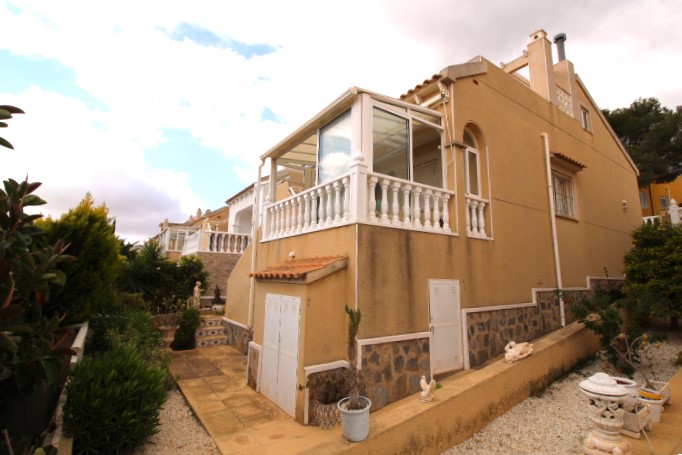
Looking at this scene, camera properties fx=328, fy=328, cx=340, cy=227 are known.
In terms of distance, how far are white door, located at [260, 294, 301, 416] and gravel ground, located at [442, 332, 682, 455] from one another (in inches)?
97.3

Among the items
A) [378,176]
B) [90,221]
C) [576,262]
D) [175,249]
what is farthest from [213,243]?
[576,262]

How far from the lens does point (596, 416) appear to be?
425 centimetres

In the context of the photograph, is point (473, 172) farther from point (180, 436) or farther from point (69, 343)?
point (69, 343)

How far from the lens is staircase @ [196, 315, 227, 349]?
951 cm

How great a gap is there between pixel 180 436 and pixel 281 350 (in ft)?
5.76

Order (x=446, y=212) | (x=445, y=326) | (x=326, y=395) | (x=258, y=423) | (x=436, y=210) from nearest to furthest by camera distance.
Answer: (x=258, y=423) → (x=326, y=395) → (x=445, y=326) → (x=436, y=210) → (x=446, y=212)

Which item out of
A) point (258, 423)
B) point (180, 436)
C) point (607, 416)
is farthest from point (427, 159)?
point (180, 436)

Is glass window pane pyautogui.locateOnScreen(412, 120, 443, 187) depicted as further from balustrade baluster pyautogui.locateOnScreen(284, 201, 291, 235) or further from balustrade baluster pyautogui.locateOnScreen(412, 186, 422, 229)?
balustrade baluster pyautogui.locateOnScreen(284, 201, 291, 235)

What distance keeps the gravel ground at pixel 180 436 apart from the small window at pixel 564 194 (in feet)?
35.6

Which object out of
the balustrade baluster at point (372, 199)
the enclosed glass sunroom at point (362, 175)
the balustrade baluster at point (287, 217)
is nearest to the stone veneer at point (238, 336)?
the enclosed glass sunroom at point (362, 175)

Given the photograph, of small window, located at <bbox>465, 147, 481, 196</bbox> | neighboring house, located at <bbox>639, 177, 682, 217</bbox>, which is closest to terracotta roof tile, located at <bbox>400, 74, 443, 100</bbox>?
small window, located at <bbox>465, 147, 481, 196</bbox>

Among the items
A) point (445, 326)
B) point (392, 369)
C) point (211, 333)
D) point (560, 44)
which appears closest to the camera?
point (392, 369)

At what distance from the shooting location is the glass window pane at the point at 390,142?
6777 millimetres

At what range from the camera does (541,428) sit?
17.3 feet
